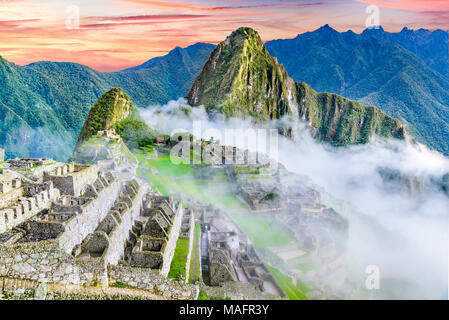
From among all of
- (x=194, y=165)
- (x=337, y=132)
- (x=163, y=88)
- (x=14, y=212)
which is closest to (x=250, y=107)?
(x=163, y=88)

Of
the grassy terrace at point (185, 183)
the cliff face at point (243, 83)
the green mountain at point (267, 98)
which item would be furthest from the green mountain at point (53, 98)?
the grassy terrace at point (185, 183)

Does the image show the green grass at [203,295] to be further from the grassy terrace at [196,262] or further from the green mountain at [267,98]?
the green mountain at [267,98]

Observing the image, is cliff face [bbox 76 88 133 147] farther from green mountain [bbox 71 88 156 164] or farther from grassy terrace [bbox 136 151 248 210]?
grassy terrace [bbox 136 151 248 210]

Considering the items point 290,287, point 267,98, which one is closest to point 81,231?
point 290,287

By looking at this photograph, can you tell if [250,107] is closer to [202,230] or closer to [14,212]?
[202,230]

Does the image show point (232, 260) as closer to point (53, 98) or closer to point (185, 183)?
point (185, 183)

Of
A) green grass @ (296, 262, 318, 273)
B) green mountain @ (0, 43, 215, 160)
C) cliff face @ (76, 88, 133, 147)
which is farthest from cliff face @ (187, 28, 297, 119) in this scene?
green grass @ (296, 262, 318, 273)
